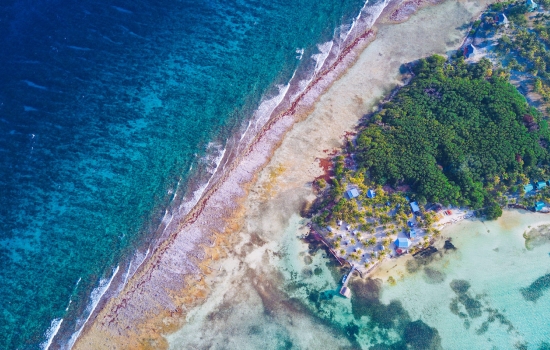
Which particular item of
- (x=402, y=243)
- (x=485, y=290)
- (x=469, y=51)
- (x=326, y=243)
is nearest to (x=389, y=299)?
(x=402, y=243)

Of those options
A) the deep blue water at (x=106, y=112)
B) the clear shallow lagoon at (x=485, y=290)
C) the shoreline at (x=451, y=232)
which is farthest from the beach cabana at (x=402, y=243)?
the deep blue water at (x=106, y=112)

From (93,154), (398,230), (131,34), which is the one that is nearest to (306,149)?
(398,230)

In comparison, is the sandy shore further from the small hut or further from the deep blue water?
the small hut

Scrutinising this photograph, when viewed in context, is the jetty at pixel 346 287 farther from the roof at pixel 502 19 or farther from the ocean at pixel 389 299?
the roof at pixel 502 19

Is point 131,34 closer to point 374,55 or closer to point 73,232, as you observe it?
point 73,232

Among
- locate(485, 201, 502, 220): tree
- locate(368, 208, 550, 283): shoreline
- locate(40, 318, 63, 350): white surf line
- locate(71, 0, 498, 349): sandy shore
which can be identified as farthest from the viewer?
locate(485, 201, 502, 220): tree

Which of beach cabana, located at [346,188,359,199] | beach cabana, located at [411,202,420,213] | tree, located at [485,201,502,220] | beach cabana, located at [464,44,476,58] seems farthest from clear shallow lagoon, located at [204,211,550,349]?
beach cabana, located at [464,44,476,58]
